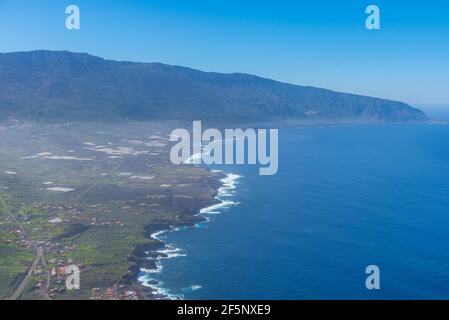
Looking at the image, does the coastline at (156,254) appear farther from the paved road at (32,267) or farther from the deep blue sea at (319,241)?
the paved road at (32,267)

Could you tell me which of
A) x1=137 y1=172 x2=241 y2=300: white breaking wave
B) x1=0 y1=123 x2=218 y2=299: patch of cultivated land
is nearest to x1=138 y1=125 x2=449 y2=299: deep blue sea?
x1=137 y1=172 x2=241 y2=300: white breaking wave

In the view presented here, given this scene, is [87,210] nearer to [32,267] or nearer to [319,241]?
[32,267]

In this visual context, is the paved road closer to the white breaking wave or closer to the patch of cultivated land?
the patch of cultivated land

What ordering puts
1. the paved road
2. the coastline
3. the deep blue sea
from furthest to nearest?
the deep blue sea → the coastline → the paved road

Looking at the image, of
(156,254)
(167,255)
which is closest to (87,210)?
(156,254)

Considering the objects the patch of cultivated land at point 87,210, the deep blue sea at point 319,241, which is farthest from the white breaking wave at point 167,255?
Answer: the patch of cultivated land at point 87,210

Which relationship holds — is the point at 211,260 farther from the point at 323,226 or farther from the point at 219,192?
the point at 219,192
